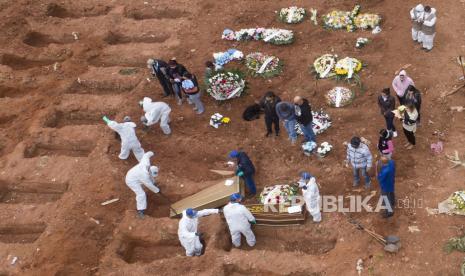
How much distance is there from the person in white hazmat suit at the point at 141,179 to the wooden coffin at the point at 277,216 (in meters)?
2.62

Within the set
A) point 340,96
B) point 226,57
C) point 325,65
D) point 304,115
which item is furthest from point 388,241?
point 226,57

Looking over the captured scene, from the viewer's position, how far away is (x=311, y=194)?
10.6m

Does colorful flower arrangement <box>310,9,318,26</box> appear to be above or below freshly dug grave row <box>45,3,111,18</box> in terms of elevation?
below

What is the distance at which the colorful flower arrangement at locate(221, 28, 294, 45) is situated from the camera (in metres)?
16.1

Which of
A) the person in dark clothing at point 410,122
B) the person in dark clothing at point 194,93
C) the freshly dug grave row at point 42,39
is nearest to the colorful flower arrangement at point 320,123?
the person in dark clothing at point 410,122

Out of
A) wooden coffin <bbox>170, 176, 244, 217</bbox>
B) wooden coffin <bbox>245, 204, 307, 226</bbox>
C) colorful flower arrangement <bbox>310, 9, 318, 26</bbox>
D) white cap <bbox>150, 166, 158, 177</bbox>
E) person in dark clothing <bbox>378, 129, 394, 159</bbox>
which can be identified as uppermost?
colorful flower arrangement <bbox>310, 9, 318, 26</bbox>

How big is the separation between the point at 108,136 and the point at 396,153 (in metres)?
8.07

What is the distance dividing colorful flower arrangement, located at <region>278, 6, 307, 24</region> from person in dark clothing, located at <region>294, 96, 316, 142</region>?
554 centimetres

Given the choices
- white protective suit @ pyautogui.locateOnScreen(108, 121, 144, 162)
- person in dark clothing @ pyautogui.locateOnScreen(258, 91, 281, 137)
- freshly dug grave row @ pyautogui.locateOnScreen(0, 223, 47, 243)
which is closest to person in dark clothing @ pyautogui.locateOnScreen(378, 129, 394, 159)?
person in dark clothing @ pyautogui.locateOnScreen(258, 91, 281, 137)

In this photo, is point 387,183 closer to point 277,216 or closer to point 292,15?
point 277,216

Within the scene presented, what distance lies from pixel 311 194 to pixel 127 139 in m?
5.24

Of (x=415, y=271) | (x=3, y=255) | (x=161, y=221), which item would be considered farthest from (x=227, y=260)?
(x=3, y=255)

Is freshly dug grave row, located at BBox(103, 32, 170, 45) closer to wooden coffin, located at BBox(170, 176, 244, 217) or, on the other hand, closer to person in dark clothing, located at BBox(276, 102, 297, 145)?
person in dark clothing, located at BBox(276, 102, 297, 145)

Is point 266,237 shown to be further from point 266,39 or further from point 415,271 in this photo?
point 266,39
